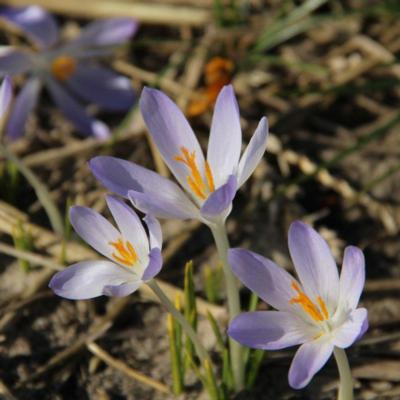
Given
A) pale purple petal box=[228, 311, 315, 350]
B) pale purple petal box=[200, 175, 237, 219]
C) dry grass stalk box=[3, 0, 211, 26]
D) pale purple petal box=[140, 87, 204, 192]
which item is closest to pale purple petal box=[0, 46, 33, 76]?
dry grass stalk box=[3, 0, 211, 26]

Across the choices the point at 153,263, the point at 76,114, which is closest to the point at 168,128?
the point at 153,263

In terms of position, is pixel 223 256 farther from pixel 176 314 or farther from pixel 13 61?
pixel 13 61

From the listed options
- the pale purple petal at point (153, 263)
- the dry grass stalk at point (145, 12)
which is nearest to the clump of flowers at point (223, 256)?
the pale purple petal at point (153, 263)

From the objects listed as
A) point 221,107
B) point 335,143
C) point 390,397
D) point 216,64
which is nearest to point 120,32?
point 216,64

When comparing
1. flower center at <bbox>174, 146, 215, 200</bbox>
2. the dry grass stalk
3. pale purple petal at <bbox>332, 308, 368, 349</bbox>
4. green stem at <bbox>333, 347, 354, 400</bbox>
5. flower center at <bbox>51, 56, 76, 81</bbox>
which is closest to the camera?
pale purple petal at <bbox>332, 308, 368, 349</bbox>

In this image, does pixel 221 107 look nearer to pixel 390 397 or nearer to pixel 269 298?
pixel 269 298

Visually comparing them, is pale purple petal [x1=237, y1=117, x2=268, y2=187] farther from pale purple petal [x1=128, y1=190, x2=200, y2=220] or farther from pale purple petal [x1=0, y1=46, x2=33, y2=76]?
pale purple petal [x1=0, y1=46, x2=33, y2=76]

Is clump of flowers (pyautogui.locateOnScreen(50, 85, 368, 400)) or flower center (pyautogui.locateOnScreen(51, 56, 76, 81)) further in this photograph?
flower center (pyautogui.locateOnScreen(51, 56, 76, 81))
